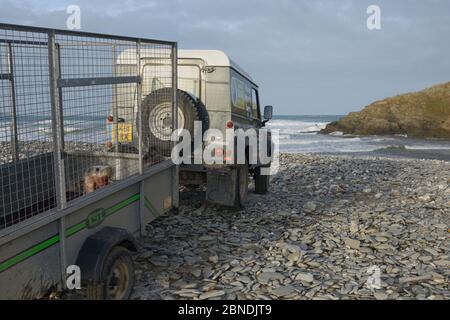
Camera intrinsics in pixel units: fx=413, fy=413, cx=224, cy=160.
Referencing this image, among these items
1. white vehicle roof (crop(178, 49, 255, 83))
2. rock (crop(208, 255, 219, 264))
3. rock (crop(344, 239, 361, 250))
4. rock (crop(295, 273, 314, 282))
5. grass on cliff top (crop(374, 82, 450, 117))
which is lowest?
rock (crop(295, 273, 314, 282))

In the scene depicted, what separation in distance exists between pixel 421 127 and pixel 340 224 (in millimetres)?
42235

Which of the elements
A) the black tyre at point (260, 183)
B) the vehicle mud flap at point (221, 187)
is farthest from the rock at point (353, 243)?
the black tyre at point (260, 183)

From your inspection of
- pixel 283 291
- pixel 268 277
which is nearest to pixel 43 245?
pixel 283 291

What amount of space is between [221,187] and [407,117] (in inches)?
1800

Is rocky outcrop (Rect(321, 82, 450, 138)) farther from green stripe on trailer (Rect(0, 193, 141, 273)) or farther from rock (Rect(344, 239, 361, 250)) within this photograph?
green stripe on trailer (Rect(0, 193, 141, 273))

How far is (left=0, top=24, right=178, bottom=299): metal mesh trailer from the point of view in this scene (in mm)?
3166

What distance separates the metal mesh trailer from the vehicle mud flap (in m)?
1.85

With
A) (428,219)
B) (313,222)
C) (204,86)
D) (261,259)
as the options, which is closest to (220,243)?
(261,259)

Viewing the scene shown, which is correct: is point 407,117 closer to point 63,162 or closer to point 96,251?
point 96,251

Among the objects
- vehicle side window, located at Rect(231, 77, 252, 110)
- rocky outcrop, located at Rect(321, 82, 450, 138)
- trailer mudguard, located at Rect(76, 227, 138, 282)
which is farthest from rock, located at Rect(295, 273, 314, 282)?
rocky outcrop, located at Rect(321, 82, 450, 138)

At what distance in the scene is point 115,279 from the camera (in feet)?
13.2

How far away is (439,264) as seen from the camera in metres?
5.48

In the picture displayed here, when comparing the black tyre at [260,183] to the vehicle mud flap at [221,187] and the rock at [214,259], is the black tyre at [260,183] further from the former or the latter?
the rock at [214,259]
